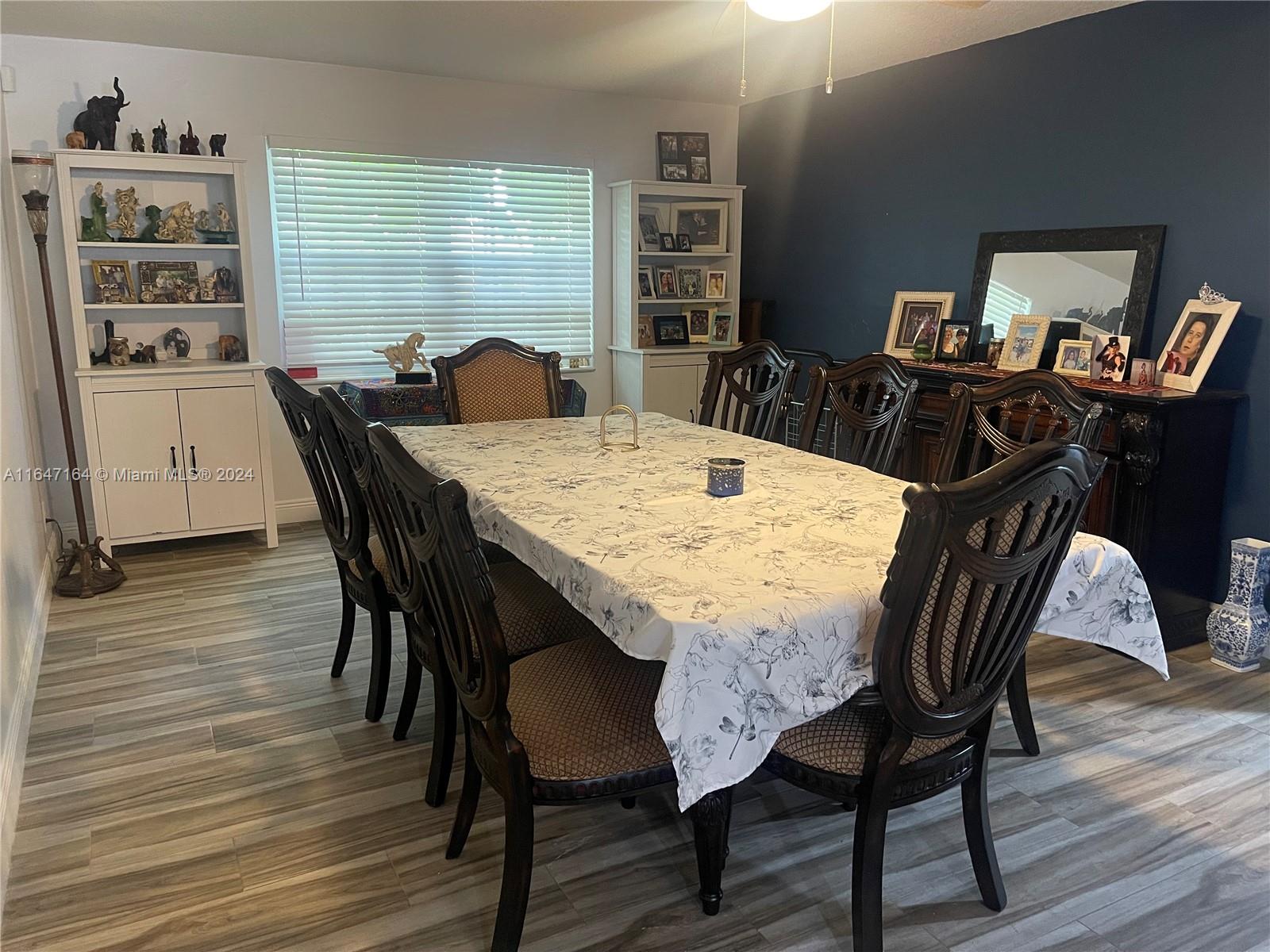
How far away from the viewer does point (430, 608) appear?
2023 mm

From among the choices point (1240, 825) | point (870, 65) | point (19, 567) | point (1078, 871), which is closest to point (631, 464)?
point (1078, 871)

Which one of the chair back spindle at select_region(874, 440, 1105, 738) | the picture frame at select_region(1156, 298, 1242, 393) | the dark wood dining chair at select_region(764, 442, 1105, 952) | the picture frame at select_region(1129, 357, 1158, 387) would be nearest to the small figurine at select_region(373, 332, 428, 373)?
the picture frame at select_region(1129, 357, 1158, 387)

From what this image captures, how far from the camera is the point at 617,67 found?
15.3 feet

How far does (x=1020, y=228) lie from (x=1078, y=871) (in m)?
2.97

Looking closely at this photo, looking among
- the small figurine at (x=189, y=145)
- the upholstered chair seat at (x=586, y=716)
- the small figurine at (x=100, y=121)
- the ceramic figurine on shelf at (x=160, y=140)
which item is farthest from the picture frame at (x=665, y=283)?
the upholstered chair seat at (x=586, y=716)

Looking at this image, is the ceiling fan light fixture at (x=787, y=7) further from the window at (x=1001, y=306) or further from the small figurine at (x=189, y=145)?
the small figurine at (x=189, y=145)

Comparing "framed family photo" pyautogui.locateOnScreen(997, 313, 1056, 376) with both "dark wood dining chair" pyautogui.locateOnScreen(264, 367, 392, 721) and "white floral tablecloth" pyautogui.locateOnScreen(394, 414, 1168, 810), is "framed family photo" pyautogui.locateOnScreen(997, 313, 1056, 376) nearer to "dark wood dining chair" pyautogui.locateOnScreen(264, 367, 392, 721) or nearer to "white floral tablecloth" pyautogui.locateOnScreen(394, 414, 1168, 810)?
"white floral tablecloth" pyautogui.locateOnScreen(394, 414, 1168, 810)

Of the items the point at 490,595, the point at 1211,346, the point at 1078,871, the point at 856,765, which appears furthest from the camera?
the point at 1211,346

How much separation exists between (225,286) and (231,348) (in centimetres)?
30

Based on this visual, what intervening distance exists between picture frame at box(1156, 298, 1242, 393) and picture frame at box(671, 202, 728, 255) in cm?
286

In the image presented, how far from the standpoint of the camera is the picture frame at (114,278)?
4199 mm

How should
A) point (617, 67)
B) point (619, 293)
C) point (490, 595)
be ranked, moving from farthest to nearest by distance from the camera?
point (619, 293) < point (617, 67) < point (490, 595)

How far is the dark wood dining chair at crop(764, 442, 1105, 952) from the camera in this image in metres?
1.43

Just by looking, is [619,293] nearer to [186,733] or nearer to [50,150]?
[50,150]
